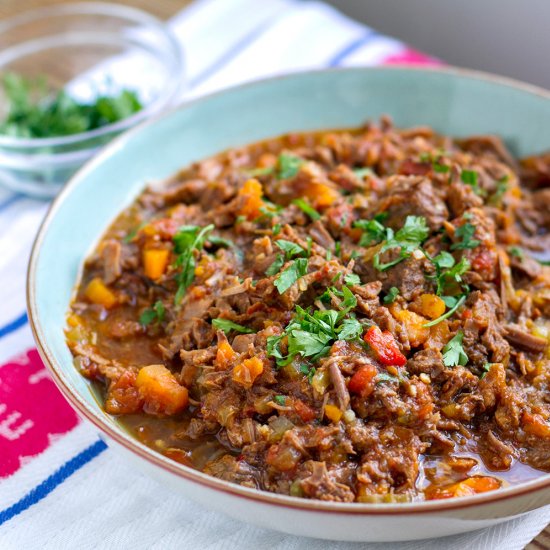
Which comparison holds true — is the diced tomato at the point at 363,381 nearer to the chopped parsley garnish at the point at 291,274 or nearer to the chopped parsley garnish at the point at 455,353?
the chopped parsley garnish at the point at 455,353

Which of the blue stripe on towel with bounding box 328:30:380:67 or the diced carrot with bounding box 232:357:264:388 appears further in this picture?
the blue stripe on towel with bounding box 328:30:380:67

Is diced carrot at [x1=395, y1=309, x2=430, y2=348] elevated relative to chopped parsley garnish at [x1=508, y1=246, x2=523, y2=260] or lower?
elevated

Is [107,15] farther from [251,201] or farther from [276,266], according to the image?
[276,266]

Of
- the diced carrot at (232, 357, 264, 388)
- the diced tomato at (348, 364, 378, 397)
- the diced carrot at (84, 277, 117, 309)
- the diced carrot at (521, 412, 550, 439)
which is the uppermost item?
the diced tomato at (348, 364, 378, 397)

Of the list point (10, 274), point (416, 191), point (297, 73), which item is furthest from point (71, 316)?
point (297, 73)

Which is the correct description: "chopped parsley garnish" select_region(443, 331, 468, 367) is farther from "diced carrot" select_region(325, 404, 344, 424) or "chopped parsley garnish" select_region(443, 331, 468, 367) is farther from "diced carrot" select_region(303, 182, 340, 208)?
"diced carrot" select_region(303, 182, 340, 208)

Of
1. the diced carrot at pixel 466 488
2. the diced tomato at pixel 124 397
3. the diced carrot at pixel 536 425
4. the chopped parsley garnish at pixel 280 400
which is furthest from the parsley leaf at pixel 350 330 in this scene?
the diced tomato at pixel 124 397

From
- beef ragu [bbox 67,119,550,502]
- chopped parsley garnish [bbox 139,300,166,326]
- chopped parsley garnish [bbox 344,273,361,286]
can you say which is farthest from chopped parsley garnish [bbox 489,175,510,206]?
chopped parsley garnish [bbox 139,300,166,326]
